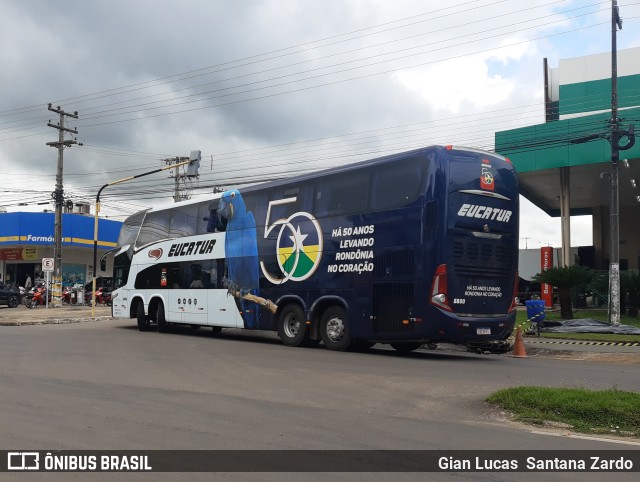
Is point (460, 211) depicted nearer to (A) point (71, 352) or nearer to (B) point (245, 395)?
(B) point (245, 395)

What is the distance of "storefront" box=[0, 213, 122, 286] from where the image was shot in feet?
152

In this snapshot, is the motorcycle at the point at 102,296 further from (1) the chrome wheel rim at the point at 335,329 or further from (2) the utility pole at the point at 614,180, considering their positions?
(2) the utility pole at the point at 614,180

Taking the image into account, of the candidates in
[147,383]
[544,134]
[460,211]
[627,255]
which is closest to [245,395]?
[147,383]

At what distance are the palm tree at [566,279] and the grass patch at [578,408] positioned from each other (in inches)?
688

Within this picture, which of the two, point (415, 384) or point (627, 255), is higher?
point (627, 255)

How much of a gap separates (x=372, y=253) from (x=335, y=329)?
2.31 metres

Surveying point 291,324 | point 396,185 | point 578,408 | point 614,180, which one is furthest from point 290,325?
point 614,180

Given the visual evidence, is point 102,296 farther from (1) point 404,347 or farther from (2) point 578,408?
(2) point 578,408

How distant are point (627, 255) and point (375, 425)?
42.0 m

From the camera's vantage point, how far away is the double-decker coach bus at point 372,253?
1338 centimetres

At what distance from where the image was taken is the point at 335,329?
1559 centimetres

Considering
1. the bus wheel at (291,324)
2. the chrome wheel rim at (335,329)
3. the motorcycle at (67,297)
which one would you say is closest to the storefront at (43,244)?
the motorcycle at (67,297)

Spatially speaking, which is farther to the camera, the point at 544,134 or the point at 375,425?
the point at 544,134

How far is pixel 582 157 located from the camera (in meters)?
28.2
